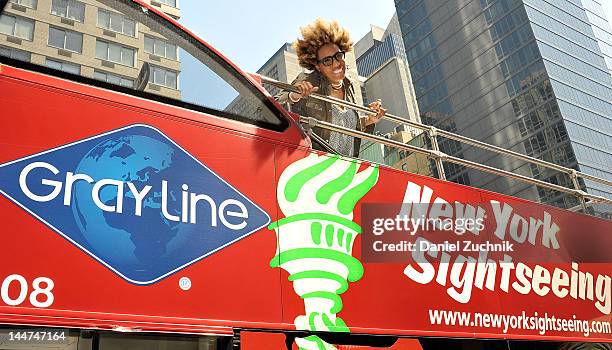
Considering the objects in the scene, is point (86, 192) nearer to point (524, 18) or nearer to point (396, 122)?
point (396, 122)

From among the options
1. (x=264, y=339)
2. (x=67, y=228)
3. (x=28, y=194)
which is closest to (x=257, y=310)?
(x=264, y=339)

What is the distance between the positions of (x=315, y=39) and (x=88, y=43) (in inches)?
94.2

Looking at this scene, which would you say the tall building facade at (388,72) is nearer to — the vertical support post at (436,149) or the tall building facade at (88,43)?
the vertical support post at (436,149)

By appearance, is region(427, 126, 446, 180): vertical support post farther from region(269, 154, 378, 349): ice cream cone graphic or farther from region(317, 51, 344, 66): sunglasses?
region(317, 51, 344, 66): sunglasses

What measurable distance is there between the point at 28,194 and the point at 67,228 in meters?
0.21

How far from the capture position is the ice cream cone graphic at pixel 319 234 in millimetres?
2887

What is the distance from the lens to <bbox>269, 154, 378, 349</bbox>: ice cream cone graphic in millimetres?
2887

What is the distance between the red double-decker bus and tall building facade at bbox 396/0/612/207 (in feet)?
218

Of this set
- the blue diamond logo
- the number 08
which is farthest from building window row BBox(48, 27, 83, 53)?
the number 08

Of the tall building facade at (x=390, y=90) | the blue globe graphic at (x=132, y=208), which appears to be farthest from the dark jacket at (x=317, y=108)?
the blue globe graphic at (x=132, y=208)

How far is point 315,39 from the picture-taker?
14.7 feet

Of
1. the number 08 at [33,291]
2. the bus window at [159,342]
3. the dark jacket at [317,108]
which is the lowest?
the bus window at [159,342]

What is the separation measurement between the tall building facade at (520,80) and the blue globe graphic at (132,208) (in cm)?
6797

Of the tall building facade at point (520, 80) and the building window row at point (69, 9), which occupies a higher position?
the tall building facade at point (520, 80)
